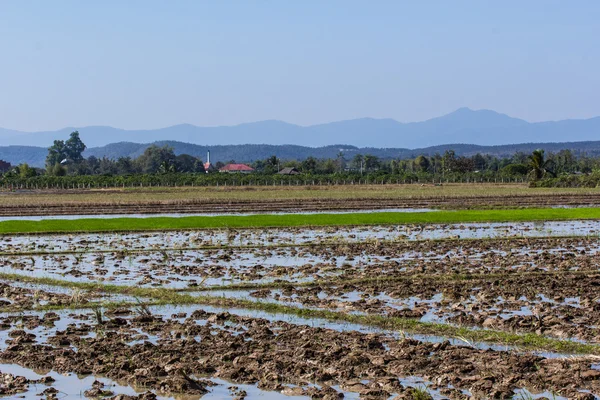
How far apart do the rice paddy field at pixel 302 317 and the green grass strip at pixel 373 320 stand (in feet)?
0.13

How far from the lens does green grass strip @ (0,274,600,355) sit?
1070 cm

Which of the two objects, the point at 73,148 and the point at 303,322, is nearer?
the point at 303,322

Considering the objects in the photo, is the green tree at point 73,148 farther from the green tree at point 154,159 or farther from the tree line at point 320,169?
the green tree at point 154,159

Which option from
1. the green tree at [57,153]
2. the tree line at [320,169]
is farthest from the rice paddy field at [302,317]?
the green tree at [57,153]

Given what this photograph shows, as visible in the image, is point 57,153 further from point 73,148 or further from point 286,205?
point 286,205

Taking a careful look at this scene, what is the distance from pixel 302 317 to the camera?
13.1m

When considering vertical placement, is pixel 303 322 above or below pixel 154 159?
below

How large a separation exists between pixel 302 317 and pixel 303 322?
1.41 ft

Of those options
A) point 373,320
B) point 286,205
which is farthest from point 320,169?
point 373,320

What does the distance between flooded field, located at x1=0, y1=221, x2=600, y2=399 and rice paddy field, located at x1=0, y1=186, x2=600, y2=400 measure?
0.03m

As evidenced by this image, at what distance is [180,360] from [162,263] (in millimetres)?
10392

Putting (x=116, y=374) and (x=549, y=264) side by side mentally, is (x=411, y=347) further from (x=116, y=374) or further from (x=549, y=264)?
(x=549, y=264)

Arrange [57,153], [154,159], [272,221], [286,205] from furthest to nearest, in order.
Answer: [57,153]
[154,159]
[286,205]
[272,221]

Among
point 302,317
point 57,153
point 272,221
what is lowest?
point 302,317
